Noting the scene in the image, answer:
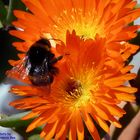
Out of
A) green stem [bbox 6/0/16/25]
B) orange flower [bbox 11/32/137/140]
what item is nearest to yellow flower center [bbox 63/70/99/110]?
orange flower [bbox 11/32/137/140]

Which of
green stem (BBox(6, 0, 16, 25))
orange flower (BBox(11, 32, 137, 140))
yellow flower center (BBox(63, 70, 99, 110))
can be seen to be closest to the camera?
orange flower (BBox(11, 32, 137, 140))

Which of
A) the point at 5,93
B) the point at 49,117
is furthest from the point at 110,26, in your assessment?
the point at 5,93

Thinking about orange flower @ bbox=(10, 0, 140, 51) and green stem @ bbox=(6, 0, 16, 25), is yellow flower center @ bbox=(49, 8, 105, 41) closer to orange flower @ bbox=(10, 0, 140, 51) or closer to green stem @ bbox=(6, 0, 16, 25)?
orange flower @ bbox=(10, 0, 140, 51)

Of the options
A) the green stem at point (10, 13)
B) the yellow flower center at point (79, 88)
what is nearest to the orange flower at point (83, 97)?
the yellow flower center at point (79, 88)

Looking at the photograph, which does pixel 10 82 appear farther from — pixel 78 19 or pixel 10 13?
pixel 78 19

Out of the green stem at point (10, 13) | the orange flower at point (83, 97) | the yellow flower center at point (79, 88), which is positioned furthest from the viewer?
the green stem at point (10, 13)

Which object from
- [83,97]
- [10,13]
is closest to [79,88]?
[83,97]

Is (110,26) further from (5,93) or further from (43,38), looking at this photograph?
(5,93)

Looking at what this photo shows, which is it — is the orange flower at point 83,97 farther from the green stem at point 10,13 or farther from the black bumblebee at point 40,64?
the green stem at point 10,13
